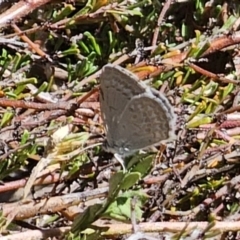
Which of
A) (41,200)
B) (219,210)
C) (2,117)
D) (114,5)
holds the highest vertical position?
(114,5)

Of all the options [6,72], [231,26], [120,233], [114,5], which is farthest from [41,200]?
[231,26]

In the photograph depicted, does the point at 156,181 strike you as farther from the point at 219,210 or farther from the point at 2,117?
the point at 2,117

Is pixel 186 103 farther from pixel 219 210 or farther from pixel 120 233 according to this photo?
pixel 120 233

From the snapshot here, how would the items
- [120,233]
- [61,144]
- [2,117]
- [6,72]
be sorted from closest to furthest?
[61,144] < [120,233] < [2,117] < [6,72]

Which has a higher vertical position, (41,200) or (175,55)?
(175,55)

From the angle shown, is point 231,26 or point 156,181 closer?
point 156,181

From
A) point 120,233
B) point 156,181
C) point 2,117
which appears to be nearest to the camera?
point 120,233
